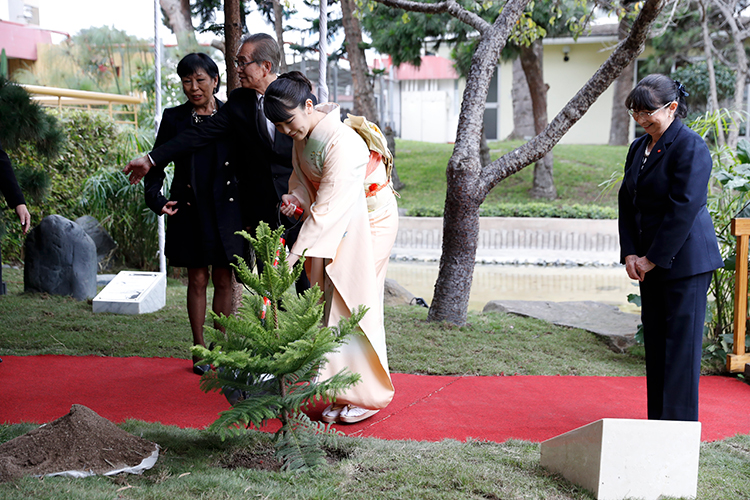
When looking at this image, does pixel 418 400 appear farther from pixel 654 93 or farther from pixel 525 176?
pixel 525 176

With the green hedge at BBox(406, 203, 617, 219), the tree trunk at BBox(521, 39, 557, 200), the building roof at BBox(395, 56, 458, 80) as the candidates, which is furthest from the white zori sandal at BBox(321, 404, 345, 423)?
the building roof at BBox(395, 56, 458, 80)

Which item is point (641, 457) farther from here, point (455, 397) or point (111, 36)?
point (111, 36)

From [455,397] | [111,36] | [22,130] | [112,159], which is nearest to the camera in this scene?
[455,397]

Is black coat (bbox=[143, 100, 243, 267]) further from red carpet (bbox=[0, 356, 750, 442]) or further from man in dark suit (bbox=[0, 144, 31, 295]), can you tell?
man in dark suit (bbox=[0, 144, 31, 295])

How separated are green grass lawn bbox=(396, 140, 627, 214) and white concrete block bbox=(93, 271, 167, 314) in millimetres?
8060

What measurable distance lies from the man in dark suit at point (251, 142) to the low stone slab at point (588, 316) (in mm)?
2342

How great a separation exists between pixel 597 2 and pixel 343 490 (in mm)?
4951

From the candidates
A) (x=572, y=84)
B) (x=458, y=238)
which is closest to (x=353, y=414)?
(x=458, y=238)

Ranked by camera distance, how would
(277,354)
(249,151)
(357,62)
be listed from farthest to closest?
(357,62)
(249,151)
(277,354)

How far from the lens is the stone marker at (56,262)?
211 inches

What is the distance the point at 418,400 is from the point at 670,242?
134 centimetres

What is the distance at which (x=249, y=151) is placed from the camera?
10.7ft

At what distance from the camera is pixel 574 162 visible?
15609 millimetres

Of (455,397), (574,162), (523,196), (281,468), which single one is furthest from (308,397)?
(574,162)
